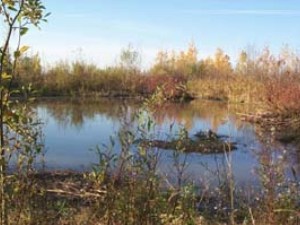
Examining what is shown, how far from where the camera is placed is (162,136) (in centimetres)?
967

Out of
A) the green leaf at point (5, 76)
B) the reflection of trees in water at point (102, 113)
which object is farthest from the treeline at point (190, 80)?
the green leaf at point (5, 76)

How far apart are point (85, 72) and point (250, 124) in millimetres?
17119

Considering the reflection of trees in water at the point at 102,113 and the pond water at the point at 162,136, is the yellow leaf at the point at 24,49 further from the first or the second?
the reflection of trees in water at the point at 102,113

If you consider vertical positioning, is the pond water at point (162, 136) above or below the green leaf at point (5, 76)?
below

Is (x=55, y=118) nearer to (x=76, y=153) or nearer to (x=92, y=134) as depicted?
(x=92, y=134)

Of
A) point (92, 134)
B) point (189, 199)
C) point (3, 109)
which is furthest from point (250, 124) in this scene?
point (3, 109)

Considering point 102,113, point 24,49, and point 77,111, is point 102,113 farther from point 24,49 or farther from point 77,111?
point 24,49

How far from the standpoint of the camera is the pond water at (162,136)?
230 inches

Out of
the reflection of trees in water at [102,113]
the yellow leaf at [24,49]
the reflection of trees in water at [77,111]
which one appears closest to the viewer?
the yellow leaf at [24,49]

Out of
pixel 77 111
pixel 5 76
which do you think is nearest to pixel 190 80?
pixel 77 111

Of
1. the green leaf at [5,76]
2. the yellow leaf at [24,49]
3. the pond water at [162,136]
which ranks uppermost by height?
the yellow leaf at [24,49]

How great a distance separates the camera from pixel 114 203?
3.80 m

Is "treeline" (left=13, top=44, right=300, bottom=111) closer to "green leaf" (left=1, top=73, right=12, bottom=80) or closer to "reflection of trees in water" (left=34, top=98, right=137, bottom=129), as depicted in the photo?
"reflection of trees in water" (left=34, top=98, right=137, bottom=129)

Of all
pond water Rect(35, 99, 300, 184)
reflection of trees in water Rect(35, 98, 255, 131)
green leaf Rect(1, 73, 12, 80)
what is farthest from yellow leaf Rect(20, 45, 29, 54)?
reflection of trees in water Rect(35, 98, 255, 131)
